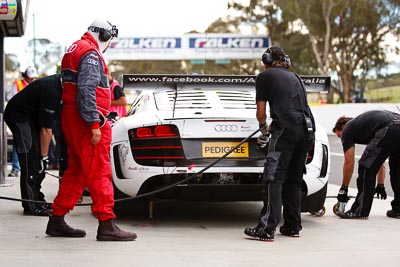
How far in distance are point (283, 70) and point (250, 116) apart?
653 mm

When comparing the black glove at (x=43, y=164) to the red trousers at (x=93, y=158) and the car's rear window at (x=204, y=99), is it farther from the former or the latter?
the red trousers at (x=93, y=158)

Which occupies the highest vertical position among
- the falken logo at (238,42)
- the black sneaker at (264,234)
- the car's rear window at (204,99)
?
the car's rear window at (204,99)

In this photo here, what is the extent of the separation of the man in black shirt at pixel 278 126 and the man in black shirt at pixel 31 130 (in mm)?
2381

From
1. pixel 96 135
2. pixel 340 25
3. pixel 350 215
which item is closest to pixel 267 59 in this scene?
pixel 96 135

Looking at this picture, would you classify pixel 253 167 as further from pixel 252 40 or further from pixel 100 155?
pixel 252 40

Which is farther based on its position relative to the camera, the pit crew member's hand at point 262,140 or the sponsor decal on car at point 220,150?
the sponsor decal on car at point 220,150

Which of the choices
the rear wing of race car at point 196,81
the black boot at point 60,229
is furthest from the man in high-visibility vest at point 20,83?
the black boot at point 60,229

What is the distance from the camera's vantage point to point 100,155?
6410mm

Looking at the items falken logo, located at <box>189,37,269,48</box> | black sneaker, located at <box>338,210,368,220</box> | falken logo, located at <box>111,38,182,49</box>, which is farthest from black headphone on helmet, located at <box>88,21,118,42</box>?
falken logo, located at <box>111,38,182,49</box>

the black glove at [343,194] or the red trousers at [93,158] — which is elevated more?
the red trousers at [93,158]

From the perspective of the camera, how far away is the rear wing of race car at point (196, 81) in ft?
25.0

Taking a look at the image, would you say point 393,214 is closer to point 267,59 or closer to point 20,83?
point 267,59

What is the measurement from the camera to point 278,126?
268 inches

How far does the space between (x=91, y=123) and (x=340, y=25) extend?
54324mm
